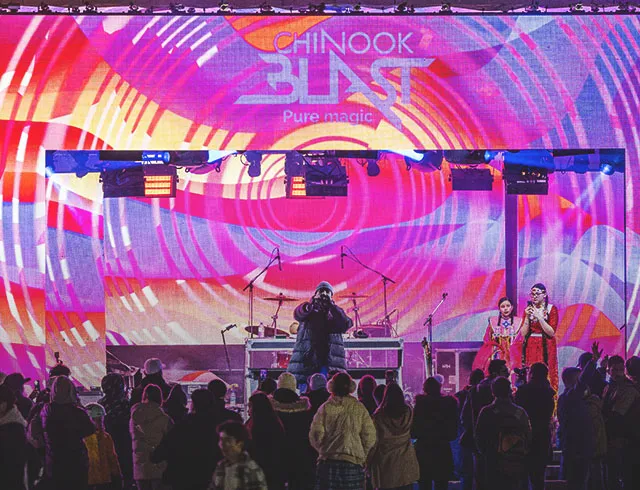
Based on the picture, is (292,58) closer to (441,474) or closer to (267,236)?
(267,236)

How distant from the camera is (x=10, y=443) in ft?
21.8

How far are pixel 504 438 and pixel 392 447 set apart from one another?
0.74 m

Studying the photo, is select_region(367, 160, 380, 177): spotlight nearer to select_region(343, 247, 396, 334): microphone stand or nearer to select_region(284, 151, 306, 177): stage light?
select_region(284, 151, 306, 177): stage light

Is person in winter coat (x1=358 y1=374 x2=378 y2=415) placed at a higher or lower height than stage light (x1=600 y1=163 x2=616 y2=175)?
lower

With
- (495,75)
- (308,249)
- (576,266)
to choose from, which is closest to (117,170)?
(308,249)

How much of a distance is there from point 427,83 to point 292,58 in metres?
1.47

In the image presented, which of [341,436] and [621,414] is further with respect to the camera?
[621,414]

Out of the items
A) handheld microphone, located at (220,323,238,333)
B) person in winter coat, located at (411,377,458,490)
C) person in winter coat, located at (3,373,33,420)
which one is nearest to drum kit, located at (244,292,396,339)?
handheld microphone, located at (220,323,238,333)

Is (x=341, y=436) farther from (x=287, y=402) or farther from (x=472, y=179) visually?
(x=472, y=179)

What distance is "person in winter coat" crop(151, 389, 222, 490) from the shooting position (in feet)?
20.3

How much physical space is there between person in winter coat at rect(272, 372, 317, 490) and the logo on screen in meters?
4.92

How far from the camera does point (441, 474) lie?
7352 millimetres

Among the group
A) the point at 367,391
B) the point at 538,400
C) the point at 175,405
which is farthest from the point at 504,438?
the point at 175,405

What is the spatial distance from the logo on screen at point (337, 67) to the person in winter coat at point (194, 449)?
5.67 m
